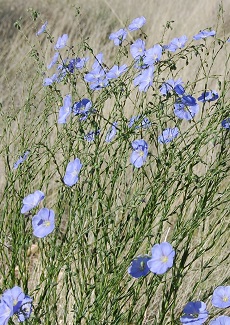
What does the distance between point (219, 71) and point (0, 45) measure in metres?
2.13

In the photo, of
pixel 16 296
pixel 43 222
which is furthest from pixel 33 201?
pixel 16 296

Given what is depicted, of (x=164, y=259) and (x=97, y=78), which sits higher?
(x=97, y=78)

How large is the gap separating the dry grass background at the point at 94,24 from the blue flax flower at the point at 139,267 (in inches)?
75.5

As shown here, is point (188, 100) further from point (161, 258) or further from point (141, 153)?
point (161, 258)

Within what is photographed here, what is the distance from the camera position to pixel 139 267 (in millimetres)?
1522

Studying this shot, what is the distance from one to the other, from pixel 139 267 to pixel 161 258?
13 cm

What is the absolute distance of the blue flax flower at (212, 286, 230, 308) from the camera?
1530 mm

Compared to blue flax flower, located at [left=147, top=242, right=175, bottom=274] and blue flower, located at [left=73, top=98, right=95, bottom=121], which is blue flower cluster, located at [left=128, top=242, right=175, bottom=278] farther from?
blue flower, located at [left=73, top=98, right=95, bottom=121]

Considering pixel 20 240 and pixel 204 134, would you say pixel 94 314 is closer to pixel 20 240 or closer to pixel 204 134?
pixel 20 240

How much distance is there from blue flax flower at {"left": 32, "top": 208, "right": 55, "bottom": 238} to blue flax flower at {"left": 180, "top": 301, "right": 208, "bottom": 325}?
0.42 meters

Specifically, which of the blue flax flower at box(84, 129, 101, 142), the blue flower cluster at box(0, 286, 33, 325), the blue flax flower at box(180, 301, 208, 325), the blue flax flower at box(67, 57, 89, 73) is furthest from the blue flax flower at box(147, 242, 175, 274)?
the blue flax flower at box(67, 57, 89, 73)

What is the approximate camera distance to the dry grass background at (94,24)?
14.6 feet

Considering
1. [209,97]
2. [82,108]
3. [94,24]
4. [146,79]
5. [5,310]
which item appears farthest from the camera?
[94,24]

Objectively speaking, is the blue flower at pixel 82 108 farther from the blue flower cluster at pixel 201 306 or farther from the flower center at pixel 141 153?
the blue flower cluster at pixel 201 306
